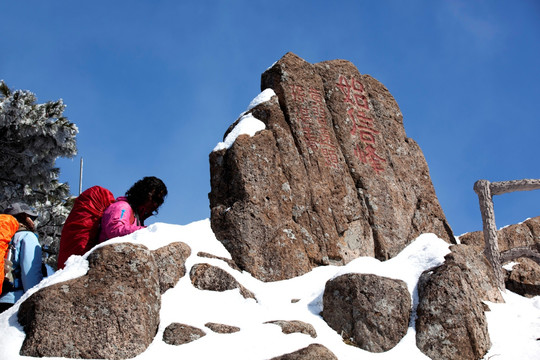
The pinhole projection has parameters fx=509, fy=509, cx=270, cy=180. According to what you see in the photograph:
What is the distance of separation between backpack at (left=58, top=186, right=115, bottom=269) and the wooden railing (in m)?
9.31

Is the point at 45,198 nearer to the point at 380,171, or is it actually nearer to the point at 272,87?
the point at 272,87

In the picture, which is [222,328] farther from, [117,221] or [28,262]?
[28,262]

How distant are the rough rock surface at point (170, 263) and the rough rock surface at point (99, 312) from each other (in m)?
0.62

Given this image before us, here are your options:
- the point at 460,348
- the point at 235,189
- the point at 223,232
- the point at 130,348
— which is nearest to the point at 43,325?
the point at 130,348

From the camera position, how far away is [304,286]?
7.86m

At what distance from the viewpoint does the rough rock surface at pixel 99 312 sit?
487cm

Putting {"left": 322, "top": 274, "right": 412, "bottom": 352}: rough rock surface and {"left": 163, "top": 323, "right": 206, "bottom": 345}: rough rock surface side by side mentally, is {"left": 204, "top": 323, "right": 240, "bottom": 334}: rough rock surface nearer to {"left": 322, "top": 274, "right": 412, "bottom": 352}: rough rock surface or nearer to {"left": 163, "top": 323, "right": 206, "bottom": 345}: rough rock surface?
{"left": 163, "top": 323, "right": 206, "bottom": 345}: rough rock surface

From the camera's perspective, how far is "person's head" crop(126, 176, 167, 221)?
20.6 ft

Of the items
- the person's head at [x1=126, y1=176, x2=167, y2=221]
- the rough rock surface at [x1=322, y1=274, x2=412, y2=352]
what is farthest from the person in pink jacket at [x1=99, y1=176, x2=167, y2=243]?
the rough rock surface at [x1=322, y1=274, x2=412, y2=352]

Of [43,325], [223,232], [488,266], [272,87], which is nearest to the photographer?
[43,325]

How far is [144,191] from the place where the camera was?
627 centimetres

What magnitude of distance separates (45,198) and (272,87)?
26.4ft

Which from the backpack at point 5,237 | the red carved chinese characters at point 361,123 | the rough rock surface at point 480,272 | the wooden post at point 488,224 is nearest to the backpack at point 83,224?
the backpack at point 5,237

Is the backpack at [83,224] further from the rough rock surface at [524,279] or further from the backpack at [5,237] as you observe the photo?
the rough rock surface at [524,279]
